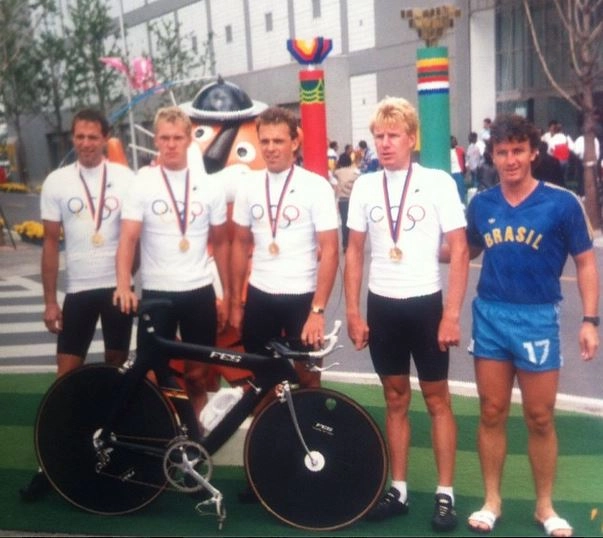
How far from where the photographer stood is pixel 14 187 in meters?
5.87

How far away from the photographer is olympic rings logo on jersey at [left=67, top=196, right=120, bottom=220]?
14.3ft

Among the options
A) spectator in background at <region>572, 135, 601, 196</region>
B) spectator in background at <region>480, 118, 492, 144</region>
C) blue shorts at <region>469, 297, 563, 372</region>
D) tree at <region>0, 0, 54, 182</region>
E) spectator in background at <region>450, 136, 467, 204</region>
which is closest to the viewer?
blue shorts at <region>469, 297, 563, 372</region>

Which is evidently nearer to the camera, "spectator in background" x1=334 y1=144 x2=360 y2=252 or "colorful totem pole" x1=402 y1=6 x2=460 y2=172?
"colorful totem pole" x1=402 y1=6 x2=460 y2=172

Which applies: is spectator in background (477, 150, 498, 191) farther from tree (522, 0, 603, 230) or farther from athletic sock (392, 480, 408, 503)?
athletic sock (392, 480, 408, 503)

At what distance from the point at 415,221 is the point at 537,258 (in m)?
0.51

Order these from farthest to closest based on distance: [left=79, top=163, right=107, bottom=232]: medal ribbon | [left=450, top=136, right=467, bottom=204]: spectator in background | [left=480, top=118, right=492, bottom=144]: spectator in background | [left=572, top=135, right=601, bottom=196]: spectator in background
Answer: [left=572, top=135, right=601, bottom=196]: spectator in background, [left=450, top=136, right=467, bottom=204]: spectator in background, [left=79, top=163, right=107, bottom=232]: medal ribbon, [left=480, top=118, right=492, bottom=144]: spectator in background

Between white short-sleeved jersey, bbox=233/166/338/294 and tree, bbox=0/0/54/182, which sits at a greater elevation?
tree, bbox=0/0/54/182

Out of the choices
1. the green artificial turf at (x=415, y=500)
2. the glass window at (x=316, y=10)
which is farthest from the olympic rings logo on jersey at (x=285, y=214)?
the glass window at (x=316, y=10)

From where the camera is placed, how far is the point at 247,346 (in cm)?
435

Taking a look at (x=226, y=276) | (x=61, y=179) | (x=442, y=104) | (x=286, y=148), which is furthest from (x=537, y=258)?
(x=442, y=104)

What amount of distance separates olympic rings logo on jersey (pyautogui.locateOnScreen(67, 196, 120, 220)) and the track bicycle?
52 centimetres

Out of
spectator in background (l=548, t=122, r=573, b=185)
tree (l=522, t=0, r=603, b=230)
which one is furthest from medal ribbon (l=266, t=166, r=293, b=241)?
spectator in background (l=548, t=122, r=573, b=185)

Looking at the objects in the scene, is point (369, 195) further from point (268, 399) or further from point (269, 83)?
point (269, 83)

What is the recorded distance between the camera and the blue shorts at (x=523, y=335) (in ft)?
12.6
